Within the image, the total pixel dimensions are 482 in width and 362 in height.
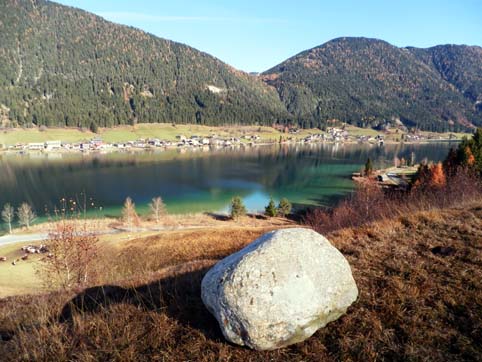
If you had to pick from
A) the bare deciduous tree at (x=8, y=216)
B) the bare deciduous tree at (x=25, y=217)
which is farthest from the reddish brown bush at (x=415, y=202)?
the bare deciduous tree at (x=8, y=216)

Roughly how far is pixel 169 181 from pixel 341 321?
A: 269 feet

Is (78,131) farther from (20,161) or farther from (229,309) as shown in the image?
(229,309)

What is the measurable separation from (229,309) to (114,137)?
184 m

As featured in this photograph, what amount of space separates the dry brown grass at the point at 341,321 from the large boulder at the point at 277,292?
0.92 ft

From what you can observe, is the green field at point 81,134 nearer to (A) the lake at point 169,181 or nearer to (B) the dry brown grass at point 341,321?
(A) the lake at point 169,181

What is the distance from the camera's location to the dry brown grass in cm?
461

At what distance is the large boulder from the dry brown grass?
0.28 meters

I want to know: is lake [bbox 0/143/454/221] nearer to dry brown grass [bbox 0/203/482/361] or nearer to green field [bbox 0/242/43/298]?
green field [bbox 0/242/43/298]

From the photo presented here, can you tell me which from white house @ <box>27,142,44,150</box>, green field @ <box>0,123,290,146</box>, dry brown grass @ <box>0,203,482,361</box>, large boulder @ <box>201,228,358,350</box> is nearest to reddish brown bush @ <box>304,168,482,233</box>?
dry brown grass @ <box>0,203,482,361</box>

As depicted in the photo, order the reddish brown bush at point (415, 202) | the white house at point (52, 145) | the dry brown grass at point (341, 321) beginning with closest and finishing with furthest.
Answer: the dry brown grass at point (341, 321) → the reddish brown bush at point (415, 202) → the white house at point (52, 145)

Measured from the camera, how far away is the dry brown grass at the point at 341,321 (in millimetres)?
4613

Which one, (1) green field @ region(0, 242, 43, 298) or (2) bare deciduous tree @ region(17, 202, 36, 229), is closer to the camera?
(1) green field @ region(0, 242, 43, 298)

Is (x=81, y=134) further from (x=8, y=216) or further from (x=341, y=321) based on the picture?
(x=341, y=321)

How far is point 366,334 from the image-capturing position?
4898 millimetres
